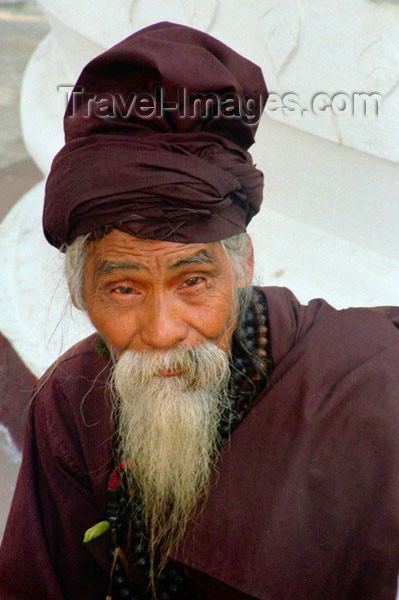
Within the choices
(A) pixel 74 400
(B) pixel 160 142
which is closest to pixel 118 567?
(A) pixel 74 400

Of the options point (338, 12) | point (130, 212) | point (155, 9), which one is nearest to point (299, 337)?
point (130, 212)

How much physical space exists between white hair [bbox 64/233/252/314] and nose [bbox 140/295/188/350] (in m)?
0.19

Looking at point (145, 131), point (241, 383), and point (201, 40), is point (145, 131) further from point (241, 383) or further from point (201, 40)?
point (241, 383)

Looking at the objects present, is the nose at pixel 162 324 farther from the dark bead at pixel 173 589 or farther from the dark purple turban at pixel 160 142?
the dark bead at pixel 173 589

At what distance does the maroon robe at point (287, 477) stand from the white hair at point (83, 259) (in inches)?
5.7

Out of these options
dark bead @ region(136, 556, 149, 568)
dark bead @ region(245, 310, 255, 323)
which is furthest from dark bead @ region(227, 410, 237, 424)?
dark bead @ region(136, 556, 149, 568)

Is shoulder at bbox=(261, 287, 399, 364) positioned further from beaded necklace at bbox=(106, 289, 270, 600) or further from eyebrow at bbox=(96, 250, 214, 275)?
eyebrow at bbox=(96, 250, 214, 275)

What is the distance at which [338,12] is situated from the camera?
260 centimetres

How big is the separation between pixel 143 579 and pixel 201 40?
1349mm

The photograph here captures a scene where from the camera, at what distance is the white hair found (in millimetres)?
2103

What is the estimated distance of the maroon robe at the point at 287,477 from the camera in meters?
1.94

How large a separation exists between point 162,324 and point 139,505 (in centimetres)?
57

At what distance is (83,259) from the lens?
2.13 metres

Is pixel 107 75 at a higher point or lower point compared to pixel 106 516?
higher
